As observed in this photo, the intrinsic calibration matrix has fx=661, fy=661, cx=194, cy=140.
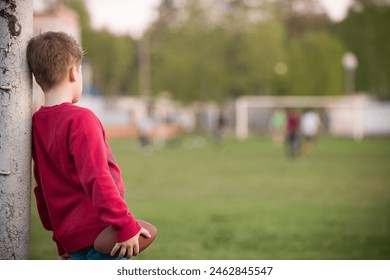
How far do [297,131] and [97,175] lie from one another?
17439mm

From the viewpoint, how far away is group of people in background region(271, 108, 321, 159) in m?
19.1

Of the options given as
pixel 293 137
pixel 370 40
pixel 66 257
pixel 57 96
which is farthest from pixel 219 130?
pixel 57 96

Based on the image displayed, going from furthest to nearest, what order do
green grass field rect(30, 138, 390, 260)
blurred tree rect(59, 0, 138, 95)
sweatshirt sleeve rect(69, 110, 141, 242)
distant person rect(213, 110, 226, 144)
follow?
blurred tree rect(59, 0, 138, 95) → distant person rect(213, 110, 226, 144) → green grass field rect(30, 138, 390, 260) → sweatshirt sleeve rect(69, 110, 141, 242)

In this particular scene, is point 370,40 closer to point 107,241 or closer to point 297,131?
point 297,131

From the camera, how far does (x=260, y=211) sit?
808 cm

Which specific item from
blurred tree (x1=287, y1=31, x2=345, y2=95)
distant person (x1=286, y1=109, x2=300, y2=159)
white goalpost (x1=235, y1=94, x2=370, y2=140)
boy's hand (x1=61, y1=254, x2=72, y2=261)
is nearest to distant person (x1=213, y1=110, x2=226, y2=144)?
distant person (x1=286, y1=109, x2=300, y2=159)

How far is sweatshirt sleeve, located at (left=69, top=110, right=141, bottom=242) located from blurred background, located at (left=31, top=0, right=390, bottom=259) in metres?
0.50

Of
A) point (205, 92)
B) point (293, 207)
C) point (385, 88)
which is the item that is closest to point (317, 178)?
point (293, 207)

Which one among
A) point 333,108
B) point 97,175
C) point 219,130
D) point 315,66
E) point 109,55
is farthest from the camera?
point 315,66

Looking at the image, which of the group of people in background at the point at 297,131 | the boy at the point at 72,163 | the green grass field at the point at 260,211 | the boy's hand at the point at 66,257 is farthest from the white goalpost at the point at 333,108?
the boy at the point at 72,163

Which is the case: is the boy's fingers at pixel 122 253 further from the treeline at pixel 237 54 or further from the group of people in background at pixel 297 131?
the treeline at pixel 237 54

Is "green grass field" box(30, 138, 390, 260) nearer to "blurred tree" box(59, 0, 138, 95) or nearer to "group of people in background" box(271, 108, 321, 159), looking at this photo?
"group of people in background" box(271, 108, 321, 159)

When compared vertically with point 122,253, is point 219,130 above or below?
below
